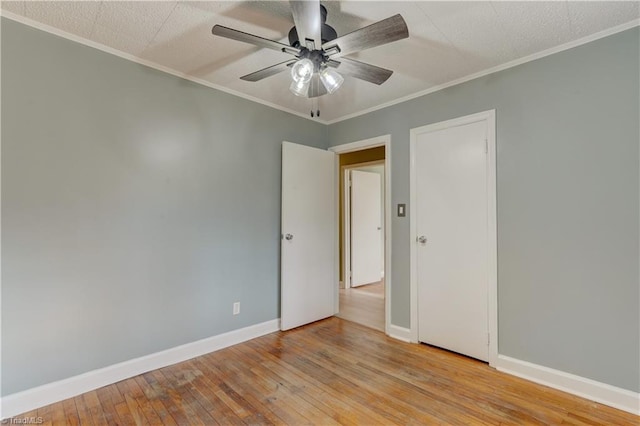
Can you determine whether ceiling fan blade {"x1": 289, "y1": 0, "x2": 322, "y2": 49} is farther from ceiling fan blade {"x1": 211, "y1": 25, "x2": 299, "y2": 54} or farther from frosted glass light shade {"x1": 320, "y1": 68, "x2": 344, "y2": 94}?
frosted glass light shade {"x1": 320, "y1": 68, "x2": 344, "y2": 94}

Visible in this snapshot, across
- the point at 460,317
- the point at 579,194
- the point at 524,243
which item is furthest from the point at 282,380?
the point at 579,194

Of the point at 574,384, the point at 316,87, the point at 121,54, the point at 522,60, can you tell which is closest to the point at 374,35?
the point at 316,87

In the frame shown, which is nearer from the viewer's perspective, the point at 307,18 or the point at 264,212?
the point at 307,18

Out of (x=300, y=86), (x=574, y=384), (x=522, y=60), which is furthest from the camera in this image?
(x=522, y=60)

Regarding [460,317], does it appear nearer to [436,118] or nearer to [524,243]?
[524,243]

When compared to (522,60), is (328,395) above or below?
below

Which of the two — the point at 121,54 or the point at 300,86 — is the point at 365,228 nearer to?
the point at 300,86

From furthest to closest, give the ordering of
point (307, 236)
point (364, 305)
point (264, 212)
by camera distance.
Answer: point (364, 305), point (307, 236), point (264, 212)

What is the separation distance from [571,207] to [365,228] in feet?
11.3

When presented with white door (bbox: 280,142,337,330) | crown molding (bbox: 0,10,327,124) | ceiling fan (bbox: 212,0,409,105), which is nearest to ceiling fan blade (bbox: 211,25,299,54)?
ceiling fan (bbox: 212,0,409,105)

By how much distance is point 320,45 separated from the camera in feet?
5.57

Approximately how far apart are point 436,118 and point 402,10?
1.26 metres

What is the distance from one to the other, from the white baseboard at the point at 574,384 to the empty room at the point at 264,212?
11mm

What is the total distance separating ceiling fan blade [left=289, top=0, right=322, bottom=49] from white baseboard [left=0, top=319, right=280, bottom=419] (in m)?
2.52
